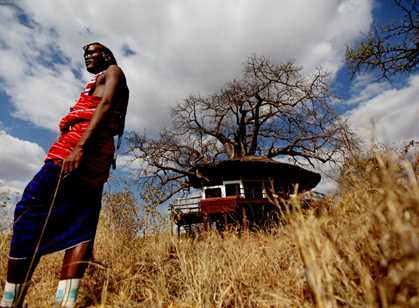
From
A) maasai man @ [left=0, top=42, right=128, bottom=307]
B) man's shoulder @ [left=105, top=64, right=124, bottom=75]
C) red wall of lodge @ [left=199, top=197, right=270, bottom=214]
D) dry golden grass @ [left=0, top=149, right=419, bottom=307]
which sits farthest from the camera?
red wall of lodge @ [left=199, top=197, right=270, bottom=214]

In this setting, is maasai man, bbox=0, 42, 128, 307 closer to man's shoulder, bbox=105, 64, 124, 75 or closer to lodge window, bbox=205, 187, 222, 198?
man's shoulder, bbox=105, 64, 124, 75

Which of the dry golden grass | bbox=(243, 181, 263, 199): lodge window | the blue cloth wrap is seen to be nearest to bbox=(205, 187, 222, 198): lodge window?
bbox=(243, 181, 263, 199): lodge window

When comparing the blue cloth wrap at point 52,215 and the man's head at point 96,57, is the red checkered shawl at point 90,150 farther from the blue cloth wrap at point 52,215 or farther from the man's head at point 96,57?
the man's head at point 96,57

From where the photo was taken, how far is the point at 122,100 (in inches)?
81.3

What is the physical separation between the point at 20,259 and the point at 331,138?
1721 cm

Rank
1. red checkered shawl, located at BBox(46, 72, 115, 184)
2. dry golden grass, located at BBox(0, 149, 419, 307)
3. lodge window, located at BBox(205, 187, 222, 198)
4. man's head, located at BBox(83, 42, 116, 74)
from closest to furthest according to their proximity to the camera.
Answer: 1. dry golden grass, located at BBox(0, 149, 419, 307)
2. red checkered shawl, located at BBox(46, 72, 115, 184)
3. man's head, located at BBox(83, 42, 116, 74)
4. lodge window, located at BBox(205, 187, 222, 198)

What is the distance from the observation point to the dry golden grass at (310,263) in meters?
0.75

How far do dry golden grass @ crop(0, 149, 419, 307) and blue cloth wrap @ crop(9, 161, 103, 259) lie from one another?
10.4 inches

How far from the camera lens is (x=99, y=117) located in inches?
69.8

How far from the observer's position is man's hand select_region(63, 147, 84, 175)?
1.62m

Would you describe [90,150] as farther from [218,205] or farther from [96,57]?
[218,205]

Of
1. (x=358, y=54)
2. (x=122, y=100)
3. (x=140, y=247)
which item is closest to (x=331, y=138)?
(x=358, y=54)

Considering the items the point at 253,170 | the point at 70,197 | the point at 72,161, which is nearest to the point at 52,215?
the point at 70,197

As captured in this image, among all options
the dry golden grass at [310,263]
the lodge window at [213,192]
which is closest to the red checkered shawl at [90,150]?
the dry golden grass at [310,263]
